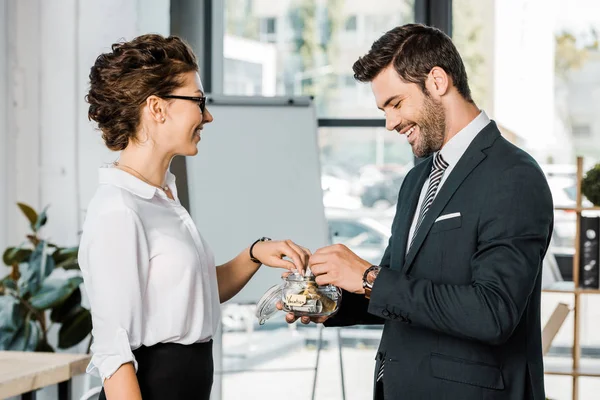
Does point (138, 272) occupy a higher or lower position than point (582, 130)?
lower

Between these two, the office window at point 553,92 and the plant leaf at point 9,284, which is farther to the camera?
the office window at point 553,92

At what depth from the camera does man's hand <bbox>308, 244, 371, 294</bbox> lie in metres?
1.85

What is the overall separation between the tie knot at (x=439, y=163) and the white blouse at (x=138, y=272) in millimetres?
599

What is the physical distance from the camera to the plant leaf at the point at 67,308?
12.1 ft

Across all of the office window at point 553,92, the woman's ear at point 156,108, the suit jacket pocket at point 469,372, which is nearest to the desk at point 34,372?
the woman's ear at point 156,108

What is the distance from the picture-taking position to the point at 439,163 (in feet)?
6.62

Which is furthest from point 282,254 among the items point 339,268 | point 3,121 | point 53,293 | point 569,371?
point 3,121

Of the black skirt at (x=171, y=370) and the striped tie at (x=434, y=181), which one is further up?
the striped tie at (x=434, y=181)

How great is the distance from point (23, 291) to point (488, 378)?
8.13 ft

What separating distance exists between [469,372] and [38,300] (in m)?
2.31

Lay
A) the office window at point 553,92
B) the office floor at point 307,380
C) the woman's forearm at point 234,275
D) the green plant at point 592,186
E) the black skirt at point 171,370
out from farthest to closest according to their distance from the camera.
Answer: the office floor at point 307,380
the office window at point 553,92
the green plant at point 592,186
the woman's forearm at point 234,275
the black skirt at point 171,370

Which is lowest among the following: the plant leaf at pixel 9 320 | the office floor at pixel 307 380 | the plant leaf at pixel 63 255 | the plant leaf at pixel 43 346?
the office floor at pixel 307 380

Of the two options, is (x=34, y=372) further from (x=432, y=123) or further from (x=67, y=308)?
(x=432, y=123)

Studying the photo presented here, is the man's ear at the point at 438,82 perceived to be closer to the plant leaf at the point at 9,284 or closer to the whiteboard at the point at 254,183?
the whiteboard at the point at 254,183
